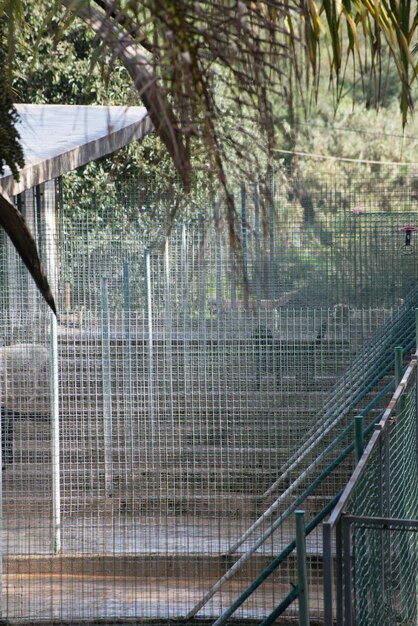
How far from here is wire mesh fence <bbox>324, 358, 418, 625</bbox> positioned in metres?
2.09

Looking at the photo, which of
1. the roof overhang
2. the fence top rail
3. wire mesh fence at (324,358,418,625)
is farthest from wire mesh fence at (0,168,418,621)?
the fence top rail

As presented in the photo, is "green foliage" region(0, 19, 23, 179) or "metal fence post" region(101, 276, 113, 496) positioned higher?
"green foliage" region(0, 19, 23, 179)

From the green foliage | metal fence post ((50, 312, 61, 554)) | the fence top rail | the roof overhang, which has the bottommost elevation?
metal fence post ((50, 312, 61, 554))

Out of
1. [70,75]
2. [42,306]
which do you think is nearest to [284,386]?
[42,306]

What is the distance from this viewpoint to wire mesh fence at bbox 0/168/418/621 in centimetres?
552

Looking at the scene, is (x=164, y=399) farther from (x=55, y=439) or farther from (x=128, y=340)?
(x=55, y=439)

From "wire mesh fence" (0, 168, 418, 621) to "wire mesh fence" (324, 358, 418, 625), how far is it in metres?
1.28

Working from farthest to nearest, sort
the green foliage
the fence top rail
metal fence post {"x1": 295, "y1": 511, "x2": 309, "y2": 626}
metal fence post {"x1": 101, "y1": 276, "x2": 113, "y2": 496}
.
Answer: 1. metal fence post {"x1": 101, "y1": 276, "x2": 113, "y2": 496}
2. metal fence post {"x1": 295, "y1": 511, "x2": 309, "y2": 626}
3. the fence top rail
4. the green foliage

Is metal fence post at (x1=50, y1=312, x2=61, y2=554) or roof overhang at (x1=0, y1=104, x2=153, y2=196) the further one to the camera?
metal fence post at (x1=50, y1=312, x2=61, y2=554)

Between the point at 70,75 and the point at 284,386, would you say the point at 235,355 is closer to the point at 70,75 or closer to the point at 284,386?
the point at 284,386

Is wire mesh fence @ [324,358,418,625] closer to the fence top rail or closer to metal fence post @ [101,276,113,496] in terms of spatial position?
the fence top rail

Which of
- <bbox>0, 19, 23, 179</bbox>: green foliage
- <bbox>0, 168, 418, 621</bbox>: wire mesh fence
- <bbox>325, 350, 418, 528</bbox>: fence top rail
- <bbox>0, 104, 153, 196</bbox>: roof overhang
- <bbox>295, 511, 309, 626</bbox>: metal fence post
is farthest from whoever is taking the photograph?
<bbox>0, 168, 418, 621</bbox>: wire mesh fence

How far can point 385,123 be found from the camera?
923 inches

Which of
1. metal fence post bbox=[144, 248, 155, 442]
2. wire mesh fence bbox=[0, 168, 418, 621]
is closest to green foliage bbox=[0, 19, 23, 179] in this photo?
wire mesh fence bbox=[0, 168, 418, 621]
